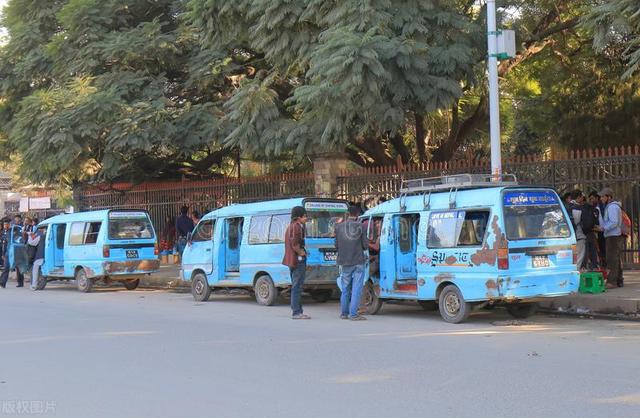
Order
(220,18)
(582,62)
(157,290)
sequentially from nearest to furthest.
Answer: (220,18), (157,290), (582,62)

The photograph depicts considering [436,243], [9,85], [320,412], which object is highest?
[9,85]

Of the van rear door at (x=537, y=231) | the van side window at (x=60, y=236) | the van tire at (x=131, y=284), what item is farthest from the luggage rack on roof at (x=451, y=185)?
the van side window at (x=60, y=236)

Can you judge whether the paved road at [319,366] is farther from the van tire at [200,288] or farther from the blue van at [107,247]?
the blue van at [107,247]

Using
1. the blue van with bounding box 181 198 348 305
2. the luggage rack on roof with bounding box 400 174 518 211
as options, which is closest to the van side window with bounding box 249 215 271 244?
the blue van with bounding box 181 198 348 305

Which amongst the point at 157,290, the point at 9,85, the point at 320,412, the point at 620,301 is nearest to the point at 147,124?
the point at 157,290

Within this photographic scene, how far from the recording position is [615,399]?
6.01 meters

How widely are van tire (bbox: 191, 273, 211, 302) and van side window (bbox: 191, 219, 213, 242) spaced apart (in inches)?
30.8

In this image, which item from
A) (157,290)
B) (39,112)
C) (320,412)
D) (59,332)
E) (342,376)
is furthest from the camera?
(39,112)

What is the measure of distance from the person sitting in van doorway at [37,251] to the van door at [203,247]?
18.9 ft

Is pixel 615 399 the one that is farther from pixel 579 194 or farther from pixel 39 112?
pixel 39 112

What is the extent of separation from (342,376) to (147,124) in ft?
46.8

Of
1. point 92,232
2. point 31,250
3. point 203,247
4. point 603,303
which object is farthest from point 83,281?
point 603,303

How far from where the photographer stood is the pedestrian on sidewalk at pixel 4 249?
2081 cm

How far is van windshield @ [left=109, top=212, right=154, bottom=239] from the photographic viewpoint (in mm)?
17594
